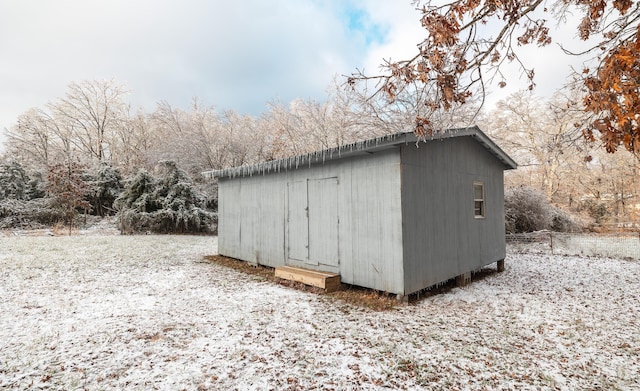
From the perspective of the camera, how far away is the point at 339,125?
15914mm

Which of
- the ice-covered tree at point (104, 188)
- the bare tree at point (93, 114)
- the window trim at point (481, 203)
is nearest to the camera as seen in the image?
the window trim at point (481, 203)

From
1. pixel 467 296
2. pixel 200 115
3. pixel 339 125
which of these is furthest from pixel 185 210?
pixel 467 296

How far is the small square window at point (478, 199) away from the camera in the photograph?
265 inches

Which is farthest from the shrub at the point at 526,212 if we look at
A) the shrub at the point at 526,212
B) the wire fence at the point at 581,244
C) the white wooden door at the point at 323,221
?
the white wooden door at the point at 323,221

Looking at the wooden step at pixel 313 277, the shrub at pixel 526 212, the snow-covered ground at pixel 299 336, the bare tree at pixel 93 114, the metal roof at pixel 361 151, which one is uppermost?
the bare tree at pixel 93 114

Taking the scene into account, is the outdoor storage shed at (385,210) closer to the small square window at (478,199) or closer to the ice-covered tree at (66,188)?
the small square window at (478,199)

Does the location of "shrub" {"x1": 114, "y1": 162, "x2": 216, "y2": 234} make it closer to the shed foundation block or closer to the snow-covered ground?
the snow-covered ground

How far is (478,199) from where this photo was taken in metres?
6.82

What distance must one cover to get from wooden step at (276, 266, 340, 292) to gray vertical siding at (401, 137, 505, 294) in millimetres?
1297

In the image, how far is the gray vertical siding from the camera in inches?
193

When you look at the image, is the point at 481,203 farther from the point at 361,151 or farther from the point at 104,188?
Result: the point at 104,188

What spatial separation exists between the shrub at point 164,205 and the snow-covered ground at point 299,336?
318 inches

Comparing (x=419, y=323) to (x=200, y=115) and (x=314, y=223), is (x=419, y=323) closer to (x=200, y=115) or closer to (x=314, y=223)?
(x=314, y=223)

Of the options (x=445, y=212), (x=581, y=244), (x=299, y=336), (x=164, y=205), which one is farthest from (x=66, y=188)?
(x=581, y=244)
